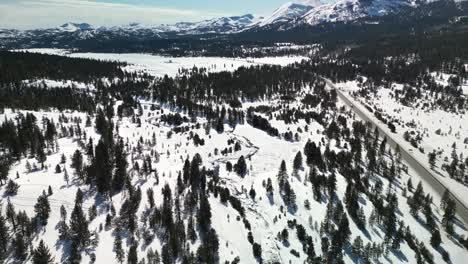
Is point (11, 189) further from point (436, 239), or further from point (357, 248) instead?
point (436, 239)

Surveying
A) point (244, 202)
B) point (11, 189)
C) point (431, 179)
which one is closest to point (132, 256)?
point (244, 202)

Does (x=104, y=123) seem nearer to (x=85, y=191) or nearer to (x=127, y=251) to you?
(x=85, y=191)

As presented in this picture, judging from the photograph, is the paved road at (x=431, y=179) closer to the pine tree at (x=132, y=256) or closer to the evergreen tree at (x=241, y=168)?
the evergreen tree at (x=241, y=168)

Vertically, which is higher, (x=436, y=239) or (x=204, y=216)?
(x=204, y=216)

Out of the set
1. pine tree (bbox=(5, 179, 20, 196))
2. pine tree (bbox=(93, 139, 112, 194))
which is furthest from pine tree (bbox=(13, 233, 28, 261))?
pine tree (bbox=(93, 139, 112, 194))

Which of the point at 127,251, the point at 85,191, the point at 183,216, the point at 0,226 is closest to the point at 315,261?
the point at 183,216

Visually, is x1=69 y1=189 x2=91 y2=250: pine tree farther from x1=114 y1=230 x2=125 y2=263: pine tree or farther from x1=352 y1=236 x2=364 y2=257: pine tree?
x1=352 y1=236 x2=364 y2=257: pine tree

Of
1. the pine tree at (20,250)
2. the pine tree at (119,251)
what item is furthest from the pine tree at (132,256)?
the pine tree at (20,250)

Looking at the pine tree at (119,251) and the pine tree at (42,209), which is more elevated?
the pine tree at (42,209)

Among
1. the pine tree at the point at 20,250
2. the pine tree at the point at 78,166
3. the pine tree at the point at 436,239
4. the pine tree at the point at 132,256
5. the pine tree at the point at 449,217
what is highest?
the pine tree at the point at 78,166

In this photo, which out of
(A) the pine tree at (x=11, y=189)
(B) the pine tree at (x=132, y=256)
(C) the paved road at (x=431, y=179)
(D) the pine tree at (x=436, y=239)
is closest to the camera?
(B) the pine tree at (x=132, y=256)

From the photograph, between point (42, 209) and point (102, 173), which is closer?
point (42, 209)
